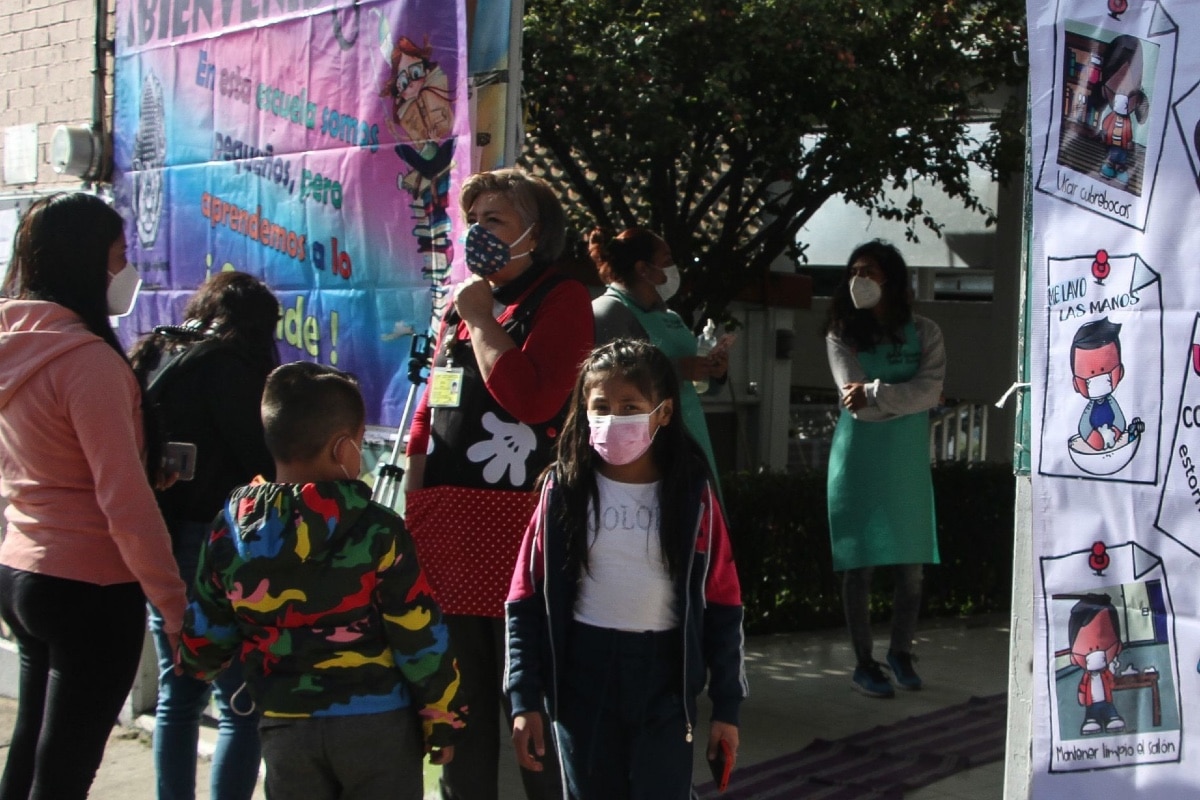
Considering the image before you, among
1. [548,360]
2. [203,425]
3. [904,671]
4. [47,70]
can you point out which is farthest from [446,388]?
[47,70]

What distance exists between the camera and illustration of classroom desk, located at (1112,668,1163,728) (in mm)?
3205

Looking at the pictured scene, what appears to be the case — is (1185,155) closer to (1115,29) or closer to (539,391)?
(1115,29)

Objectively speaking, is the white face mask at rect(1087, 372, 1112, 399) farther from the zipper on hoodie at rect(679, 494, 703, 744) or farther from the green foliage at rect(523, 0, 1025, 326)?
the green foliage at rect(523, 0, 1025, 326)

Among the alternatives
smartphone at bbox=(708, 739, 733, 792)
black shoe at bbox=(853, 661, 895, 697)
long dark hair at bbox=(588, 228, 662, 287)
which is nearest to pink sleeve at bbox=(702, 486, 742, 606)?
smartphone at bbox=(708, 739, 733, 792)

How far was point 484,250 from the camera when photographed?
147 inches

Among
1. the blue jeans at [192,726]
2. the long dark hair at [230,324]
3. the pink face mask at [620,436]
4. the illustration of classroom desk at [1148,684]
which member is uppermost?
the long dark hair at [230,324]

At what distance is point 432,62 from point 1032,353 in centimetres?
198

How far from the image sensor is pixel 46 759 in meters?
3.59

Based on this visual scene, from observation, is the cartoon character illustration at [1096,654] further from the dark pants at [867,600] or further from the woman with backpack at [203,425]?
the dark pants at [867,600]

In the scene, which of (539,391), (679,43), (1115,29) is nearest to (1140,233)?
(1115,29)

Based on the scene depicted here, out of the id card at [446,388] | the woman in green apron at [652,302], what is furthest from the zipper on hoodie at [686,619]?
the woman in green apron at [652,302]

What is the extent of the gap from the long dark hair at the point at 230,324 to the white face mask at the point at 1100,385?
7.20 feet

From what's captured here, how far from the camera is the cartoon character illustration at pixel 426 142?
428cm

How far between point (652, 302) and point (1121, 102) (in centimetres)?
224
